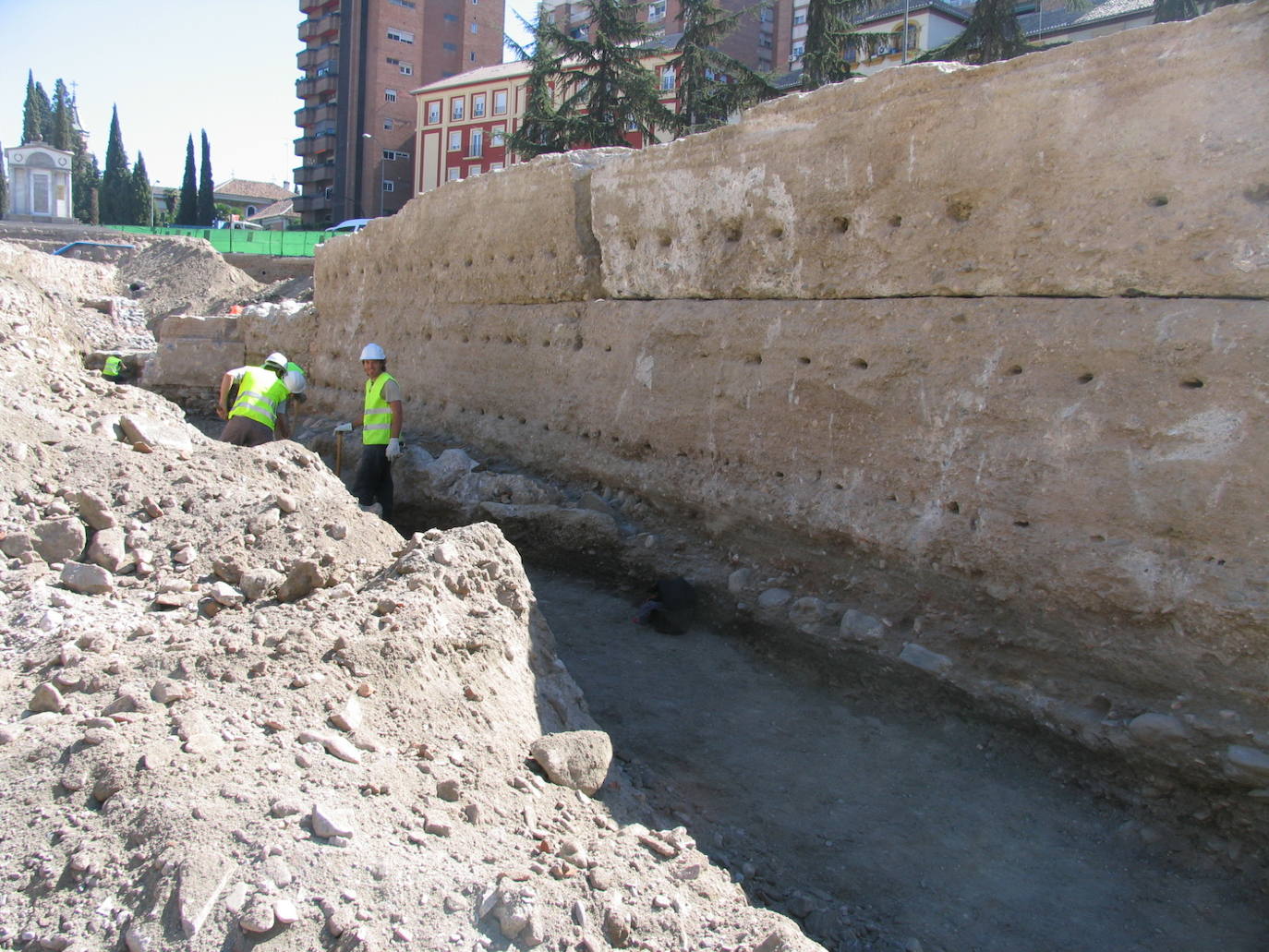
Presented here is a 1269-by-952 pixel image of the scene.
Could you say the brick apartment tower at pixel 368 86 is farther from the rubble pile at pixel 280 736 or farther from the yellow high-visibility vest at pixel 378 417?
the rubble pile at pixel 280 736

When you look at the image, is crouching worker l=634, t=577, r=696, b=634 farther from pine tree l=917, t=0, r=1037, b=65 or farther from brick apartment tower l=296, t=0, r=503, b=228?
brick apartment tower l=296, t=0, r=503, b=228

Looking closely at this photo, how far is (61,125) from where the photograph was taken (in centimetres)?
5294

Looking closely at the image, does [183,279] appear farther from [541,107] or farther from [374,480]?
[374,480]

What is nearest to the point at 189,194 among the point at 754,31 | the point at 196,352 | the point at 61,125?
the point at 61,125

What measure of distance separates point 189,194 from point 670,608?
4789cm

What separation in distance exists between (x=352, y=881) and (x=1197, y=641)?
116 inches

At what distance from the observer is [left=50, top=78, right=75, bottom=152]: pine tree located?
174 ft

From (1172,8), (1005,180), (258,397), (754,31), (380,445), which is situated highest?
(754,31)

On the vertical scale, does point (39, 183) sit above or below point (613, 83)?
below

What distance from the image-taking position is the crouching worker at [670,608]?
197 inches

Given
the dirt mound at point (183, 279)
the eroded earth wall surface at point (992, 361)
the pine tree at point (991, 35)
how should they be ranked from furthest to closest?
1. the dirt mound at point (183, 279)
2. the pine tree at point (991, 35)
3. the eroded earth wall surface at point (992, 361)

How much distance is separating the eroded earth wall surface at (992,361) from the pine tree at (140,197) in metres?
49.5

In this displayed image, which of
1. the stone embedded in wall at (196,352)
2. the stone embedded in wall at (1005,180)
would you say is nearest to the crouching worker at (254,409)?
the stone embedded in wall at (1005,180)

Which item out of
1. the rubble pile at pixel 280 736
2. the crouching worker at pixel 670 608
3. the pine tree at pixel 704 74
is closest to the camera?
the rubble pile at pixel 280 736
